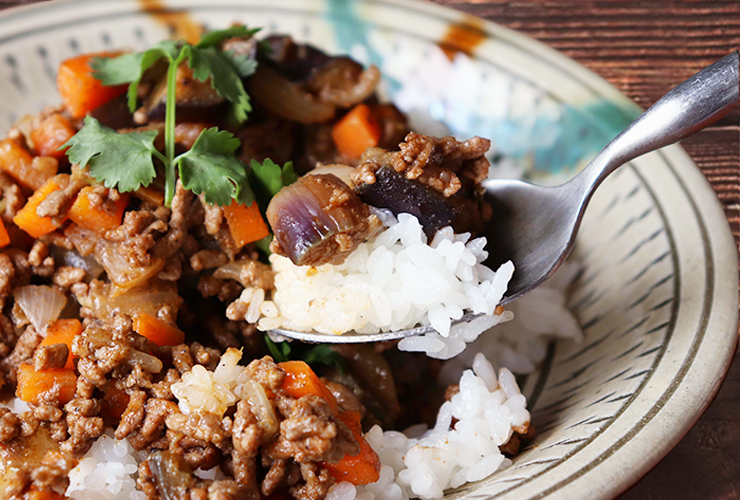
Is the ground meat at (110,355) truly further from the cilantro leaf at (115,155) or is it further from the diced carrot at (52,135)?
the diced carrot at (52,135)

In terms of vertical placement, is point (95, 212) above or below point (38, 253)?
above

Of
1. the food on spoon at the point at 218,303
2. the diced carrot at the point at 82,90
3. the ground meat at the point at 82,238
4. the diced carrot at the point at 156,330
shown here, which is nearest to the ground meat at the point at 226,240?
the food on spoon at the point at 218,303

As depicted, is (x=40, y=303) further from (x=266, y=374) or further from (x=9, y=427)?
(x=266, y=374)

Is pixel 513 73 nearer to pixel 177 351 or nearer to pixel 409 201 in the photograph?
pixel 409 201

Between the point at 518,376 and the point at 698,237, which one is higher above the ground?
the point at 698,237

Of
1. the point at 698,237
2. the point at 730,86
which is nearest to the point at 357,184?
the point at 730,86

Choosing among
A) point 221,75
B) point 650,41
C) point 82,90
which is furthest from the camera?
point 650,41

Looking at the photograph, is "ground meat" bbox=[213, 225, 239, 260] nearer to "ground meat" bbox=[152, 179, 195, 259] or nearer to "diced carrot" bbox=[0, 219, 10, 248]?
"ground meat" bbox=[152, 179, 195, 259]

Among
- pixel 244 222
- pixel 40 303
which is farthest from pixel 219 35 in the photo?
pixel 40 303
